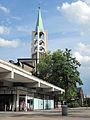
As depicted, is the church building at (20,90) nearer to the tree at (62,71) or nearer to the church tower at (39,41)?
the tree at (62,71)

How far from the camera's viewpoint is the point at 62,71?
49.4 meters

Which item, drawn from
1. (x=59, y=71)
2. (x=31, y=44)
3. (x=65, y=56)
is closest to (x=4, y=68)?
(x=59, y=71)

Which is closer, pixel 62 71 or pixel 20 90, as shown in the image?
pixel 20 90

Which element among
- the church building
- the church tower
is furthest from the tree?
the church tower

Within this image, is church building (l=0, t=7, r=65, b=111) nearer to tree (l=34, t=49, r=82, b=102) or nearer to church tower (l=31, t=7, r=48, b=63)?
tree (l=34, t=49, r=82, b=102)

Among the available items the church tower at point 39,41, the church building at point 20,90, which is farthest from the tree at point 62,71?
the church tower at point 39,41

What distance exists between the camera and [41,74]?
54750mm

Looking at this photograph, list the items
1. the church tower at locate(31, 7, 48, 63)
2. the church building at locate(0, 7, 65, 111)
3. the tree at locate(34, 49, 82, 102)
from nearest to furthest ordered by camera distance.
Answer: the church building at locate(0, 7, 65, 111)
the tree at locate(34, 49, 82, 102)
the church tower at locate(31, 7, 48, 63)

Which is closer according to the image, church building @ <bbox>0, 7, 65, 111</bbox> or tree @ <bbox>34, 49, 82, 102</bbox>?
church building @ <bbox>0, 7, 65, 111</bbox>

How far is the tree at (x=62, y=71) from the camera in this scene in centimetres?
4962

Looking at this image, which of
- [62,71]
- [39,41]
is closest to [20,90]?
[62,71]

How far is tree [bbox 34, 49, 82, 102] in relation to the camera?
49.6 meters

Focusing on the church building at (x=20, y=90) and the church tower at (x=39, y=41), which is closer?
the church building at (x=20, y=90)

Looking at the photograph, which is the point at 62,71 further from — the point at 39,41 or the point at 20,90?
the point at 39,41
